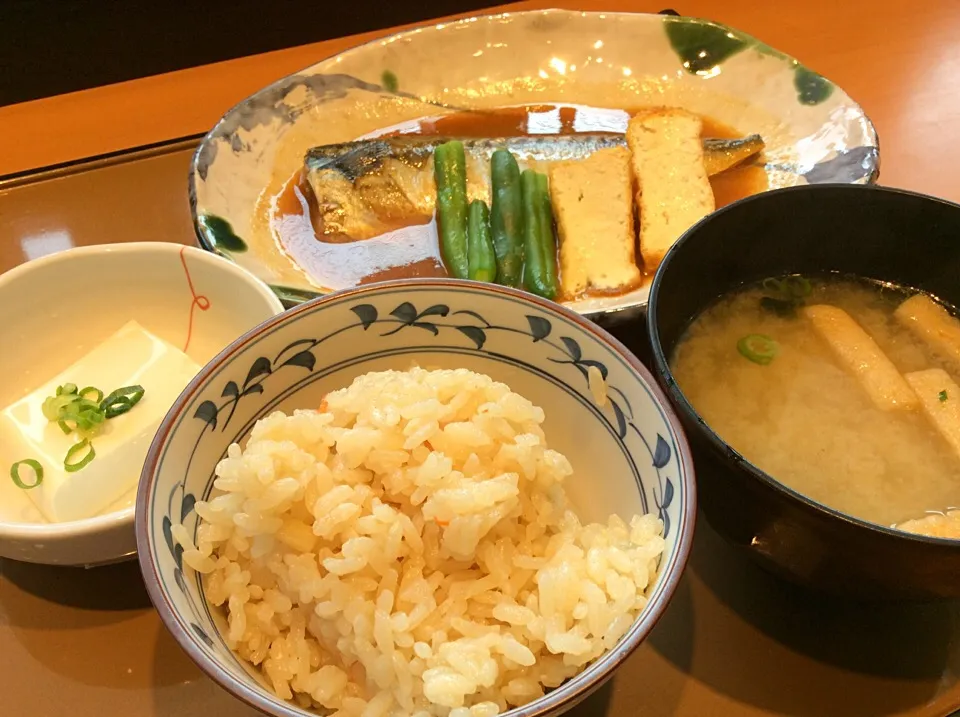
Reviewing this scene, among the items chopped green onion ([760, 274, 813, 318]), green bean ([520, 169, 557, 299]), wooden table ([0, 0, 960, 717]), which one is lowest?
wooden table ([0, 0, 960, 717])

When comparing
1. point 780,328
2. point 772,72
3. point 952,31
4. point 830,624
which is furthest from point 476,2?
point 830,624

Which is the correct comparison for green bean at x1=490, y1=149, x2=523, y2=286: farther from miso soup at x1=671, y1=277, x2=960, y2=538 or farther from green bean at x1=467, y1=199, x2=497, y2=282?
miso soup at x1=671, y1=277, x2=960, y2=538

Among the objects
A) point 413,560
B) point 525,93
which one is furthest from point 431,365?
point 525,93

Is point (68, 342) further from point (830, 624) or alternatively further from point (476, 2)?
point (476, 2)

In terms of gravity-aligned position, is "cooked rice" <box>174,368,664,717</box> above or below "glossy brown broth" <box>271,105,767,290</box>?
above

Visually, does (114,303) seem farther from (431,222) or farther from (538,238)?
(538,238)

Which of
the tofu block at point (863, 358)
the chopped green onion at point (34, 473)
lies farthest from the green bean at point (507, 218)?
the chopped green onion at point (34, 473)

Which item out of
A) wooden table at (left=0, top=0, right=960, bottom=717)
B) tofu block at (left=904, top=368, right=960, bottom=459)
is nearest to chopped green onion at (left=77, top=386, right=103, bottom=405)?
wooden table at (left=0, top=0, right=960, bottom=717)
